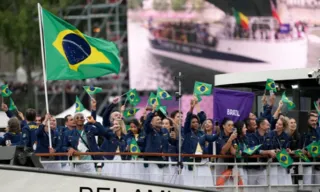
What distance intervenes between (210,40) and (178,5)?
2.20 m

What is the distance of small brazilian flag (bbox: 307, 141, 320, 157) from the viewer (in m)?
19.0

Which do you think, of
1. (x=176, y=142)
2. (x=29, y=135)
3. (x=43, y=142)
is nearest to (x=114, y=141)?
(x=176, y=142)

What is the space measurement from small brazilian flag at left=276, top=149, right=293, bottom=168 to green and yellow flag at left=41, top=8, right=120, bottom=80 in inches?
156

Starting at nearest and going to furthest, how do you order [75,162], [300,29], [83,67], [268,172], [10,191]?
[10,191], [75,162], [268,172], [83,67], [300,29]

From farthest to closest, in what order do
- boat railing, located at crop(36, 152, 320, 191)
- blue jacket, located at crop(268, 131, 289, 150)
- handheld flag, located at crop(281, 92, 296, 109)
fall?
handheld flag, located at crop(281, 92, 296, 109)
blue jacket, located at crop(268, 131, 289, 150)
boat railing, located at crop(36, 152, 320, 191)

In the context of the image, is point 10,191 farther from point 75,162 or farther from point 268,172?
point 268,172

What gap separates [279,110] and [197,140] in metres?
1.78

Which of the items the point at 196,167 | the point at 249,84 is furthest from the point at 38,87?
the point at 196,167

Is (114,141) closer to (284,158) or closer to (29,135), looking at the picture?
(29,135)

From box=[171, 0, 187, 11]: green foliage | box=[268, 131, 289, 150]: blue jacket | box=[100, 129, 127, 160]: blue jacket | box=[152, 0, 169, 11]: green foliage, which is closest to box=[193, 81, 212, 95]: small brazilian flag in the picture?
box=[268, 131, 289, 150]: blue jacket

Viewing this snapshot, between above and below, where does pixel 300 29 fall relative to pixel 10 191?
A: above

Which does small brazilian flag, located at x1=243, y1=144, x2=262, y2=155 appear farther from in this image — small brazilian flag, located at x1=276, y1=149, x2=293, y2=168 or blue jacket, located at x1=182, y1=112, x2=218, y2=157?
blue jacket, located at x1=182, y1=112, x2=218, y2=157

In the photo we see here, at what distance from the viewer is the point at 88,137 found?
18.8 m

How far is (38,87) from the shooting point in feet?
182
